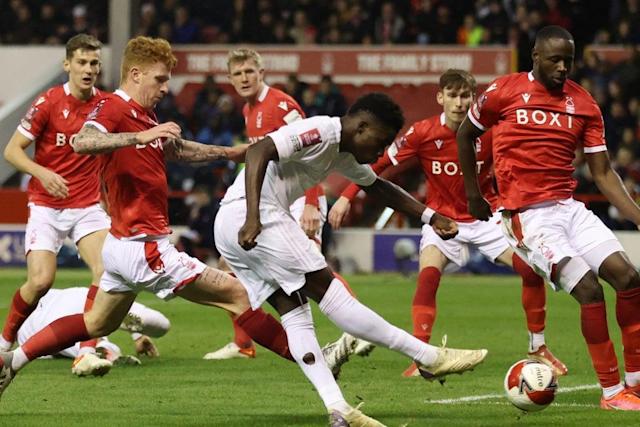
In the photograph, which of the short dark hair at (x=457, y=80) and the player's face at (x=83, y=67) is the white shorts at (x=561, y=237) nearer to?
the short dark hair at (x=457, y=80)

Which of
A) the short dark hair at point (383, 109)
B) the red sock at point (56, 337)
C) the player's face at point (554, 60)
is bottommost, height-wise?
the red sock at point (56, 337)

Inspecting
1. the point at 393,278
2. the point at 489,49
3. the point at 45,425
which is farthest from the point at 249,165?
the point at 489,49

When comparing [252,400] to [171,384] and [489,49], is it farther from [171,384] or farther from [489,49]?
[489,49]

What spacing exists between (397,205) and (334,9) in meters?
18.3

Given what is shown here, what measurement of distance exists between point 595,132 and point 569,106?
22 centimetres

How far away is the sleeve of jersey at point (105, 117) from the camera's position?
7.72 meters

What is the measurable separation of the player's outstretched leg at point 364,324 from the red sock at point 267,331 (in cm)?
76

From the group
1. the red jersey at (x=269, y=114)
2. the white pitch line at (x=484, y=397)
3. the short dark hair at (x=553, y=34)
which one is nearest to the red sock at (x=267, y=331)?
the white pitch line at (x=484, y=397)

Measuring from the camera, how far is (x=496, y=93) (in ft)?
27.1

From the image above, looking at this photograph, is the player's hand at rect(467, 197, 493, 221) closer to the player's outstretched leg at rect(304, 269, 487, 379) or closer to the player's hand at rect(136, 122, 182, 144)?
the player's outstretched leg at rect(304, 269, 487, 379)

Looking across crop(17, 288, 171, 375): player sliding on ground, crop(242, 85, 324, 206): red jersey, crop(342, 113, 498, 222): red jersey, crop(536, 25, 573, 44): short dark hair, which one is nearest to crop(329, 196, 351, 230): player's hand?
crop(342, 113, 498, 222): red jersey

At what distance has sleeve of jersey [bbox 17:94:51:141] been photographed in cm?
995

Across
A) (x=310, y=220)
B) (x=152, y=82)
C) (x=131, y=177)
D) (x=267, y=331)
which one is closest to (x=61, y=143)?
(x=310, y=220)

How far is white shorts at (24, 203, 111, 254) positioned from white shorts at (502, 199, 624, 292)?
3.47m
